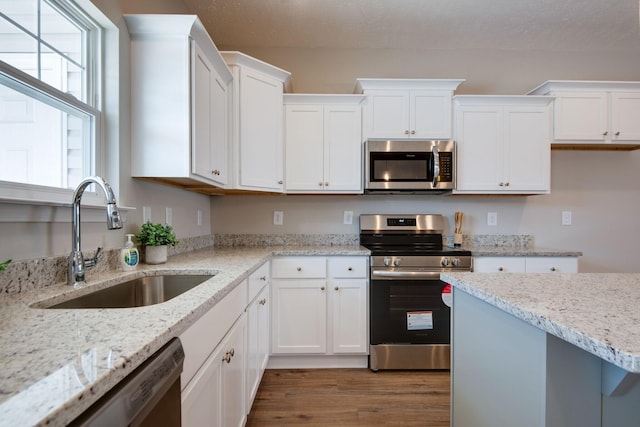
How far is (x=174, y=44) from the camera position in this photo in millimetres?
1584

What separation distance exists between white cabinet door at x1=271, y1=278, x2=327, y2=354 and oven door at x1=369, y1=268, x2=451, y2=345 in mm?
393

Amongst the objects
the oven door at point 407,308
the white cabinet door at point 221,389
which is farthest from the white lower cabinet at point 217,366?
the oven door at point 407,308

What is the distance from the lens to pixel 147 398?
1.95ft

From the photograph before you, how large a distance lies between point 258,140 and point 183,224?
0.84 meters

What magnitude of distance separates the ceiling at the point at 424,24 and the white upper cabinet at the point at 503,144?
62 cm

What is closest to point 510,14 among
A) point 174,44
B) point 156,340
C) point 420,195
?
point 420,195

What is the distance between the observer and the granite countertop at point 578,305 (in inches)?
22.6

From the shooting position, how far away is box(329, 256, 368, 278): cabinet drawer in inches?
91.7

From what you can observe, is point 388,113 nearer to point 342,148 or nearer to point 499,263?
point 342,148

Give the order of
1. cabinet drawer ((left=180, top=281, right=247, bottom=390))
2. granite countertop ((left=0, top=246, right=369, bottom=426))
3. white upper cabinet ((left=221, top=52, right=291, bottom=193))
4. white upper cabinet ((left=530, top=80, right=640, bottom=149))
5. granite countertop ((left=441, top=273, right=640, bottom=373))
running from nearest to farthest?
1. granite countertop ((left=0, top=246, right=369, bottom=426))
2. granite countertop ((left=441, top=273, right=640, bottom=373))
3. cabinet drawer ((left=180, top=281, right=247, bottom=390))
4. white upper cabinet ((left=221, top=52, right=291, bottom=193))
5. white upper cabinet ((left=530, top=80, right=640, bottom=149))

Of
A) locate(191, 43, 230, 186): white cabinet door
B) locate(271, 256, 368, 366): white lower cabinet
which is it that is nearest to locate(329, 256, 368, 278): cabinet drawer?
locate(271, 256, 368, 366): white lower cabinet

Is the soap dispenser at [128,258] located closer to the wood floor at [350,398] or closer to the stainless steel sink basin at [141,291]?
the stainless steel sink basin at [141,291]

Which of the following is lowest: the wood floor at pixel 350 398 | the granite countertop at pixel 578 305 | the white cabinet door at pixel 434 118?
the wood floor at pixel 350 398

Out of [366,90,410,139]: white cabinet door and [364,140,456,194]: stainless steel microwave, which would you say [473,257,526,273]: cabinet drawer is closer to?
[364,140,456,194]: stainless steel microwave
